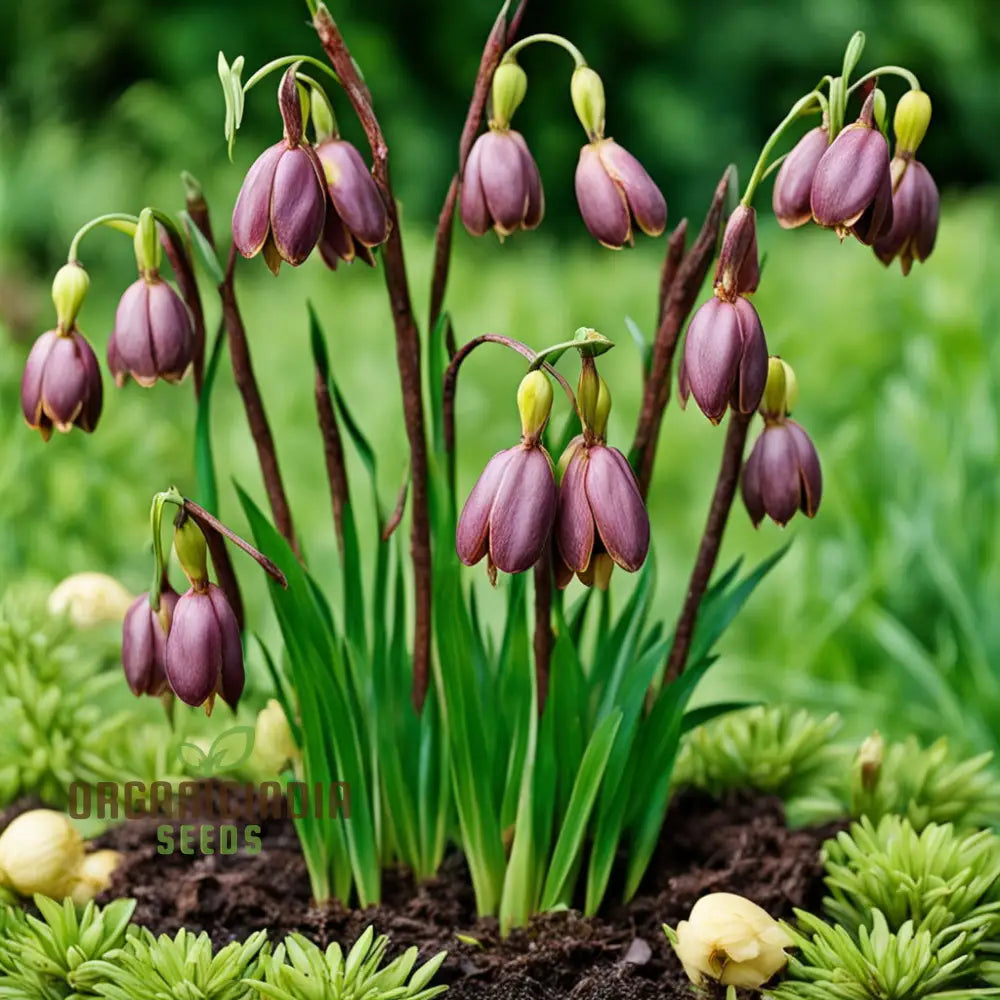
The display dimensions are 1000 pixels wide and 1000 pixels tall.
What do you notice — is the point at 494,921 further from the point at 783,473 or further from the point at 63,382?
the point at 63,382

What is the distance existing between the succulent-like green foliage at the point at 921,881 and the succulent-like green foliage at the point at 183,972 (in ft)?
1.58

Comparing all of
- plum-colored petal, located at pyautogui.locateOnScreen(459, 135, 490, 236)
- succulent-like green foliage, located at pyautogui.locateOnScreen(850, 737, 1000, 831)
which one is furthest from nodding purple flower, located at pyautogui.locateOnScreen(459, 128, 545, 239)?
succulent-like green foliage, located at pyautogui.locateOnScreen(850, 737, 1000, 831)

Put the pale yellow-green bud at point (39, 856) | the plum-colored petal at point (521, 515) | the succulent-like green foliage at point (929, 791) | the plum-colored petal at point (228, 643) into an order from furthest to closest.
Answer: the succulent-like green foliage at point (929, 791) → the pale yellow-green bud at point (39, 856) → the plum-colored petal at point (228, 643) → the plum-colored petal at point (521, 515)

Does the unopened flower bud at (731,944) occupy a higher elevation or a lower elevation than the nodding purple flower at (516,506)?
lower

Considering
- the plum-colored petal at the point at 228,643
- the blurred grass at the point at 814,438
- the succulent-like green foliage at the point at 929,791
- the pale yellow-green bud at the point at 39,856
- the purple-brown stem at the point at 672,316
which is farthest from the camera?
the blurred grass at the point at 814,438

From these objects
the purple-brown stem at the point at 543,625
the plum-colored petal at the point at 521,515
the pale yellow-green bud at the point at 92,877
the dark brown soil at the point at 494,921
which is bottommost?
the dark brown soil at the point at 494,921

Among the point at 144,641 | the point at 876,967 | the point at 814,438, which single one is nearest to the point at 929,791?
the point at 876,967

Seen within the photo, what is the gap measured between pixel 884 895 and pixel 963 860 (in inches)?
2.7

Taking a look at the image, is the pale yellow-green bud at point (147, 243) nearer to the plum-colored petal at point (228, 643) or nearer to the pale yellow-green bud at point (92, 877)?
the plum-colored petal at point (228, 643)

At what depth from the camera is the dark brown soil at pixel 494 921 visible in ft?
3.52

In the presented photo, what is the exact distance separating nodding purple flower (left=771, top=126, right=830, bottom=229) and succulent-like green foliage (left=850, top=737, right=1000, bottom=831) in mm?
550

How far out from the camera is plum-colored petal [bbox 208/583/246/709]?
0.95m

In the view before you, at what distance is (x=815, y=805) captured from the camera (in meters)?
1.31

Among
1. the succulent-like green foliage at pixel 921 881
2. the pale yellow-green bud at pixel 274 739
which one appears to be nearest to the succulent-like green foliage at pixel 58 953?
the pale yellow-green bud at pixel 274 739
